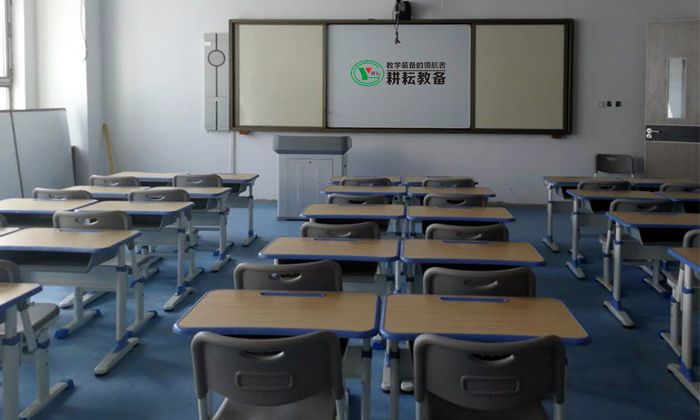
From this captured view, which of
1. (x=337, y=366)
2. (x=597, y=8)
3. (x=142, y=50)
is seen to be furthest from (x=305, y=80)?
(x=337, y=366)

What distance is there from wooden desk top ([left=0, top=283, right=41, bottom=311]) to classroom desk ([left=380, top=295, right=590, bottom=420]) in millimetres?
1382

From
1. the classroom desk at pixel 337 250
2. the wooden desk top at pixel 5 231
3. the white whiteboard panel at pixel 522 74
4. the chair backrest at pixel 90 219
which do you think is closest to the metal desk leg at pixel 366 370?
the classroom desk at pixel 337 250

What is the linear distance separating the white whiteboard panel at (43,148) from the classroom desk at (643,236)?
254 inches

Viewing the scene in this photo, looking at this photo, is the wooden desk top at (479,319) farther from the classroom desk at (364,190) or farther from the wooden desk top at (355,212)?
the classroom desk at (364,190)

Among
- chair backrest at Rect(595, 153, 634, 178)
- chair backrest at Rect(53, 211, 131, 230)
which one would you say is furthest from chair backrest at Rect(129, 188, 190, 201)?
chair backrest at Rect(595, 153, 634, 178)

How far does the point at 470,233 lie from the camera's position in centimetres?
402

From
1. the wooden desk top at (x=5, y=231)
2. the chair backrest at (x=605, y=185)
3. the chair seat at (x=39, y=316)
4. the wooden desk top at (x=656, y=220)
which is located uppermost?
the chair backrest at (x=605, y=185)

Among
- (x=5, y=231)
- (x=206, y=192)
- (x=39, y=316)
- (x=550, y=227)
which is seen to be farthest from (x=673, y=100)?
(x=39, y=316)

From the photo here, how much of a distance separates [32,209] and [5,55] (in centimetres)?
487

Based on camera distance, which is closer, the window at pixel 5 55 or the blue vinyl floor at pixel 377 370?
the blue vinyl floor at pixel 377 370

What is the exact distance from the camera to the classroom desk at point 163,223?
484 cm

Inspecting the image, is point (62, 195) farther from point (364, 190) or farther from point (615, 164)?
point (615, 164)

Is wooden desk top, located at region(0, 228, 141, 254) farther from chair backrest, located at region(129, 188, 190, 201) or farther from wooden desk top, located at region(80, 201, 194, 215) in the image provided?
chair backrest, located at region(129, 188, 190, 201)

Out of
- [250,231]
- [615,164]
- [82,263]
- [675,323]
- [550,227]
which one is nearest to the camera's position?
[82,263]
